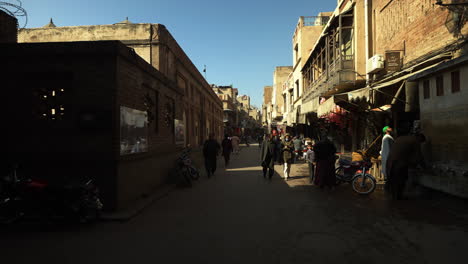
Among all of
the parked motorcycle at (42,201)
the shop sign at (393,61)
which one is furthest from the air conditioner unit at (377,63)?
the parked motorcycle at (42,201)

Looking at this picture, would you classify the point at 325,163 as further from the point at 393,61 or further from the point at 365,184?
the point at 393,61

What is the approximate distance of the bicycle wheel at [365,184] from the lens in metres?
7.30

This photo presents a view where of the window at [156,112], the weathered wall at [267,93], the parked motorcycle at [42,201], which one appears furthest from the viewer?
the weathered wall at [267,93]

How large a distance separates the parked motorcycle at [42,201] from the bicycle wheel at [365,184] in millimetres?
6090

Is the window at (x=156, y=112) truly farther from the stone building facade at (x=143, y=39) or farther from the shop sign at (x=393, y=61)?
the shop sign at (x=393, y=61)

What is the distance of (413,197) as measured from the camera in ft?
22.5

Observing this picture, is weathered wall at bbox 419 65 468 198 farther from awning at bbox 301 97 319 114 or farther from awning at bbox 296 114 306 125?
awning at bbox 296 114 306 125

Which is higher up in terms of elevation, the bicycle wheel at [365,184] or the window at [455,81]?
the window at [455,81]

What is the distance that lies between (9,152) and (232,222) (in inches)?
187

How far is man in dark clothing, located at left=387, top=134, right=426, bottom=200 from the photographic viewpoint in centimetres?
654

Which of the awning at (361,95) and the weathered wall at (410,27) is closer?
the weathered wall at (410,27)

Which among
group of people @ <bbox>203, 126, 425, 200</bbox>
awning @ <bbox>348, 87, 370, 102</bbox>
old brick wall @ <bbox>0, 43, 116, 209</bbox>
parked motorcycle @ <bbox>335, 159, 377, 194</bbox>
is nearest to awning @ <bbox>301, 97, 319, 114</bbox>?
awning @ <bbox>348, 87, 370, 102</bbox>

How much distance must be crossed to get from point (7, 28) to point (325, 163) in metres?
9.21

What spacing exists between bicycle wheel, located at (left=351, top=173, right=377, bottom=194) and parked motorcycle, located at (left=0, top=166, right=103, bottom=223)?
240 inches
